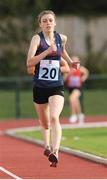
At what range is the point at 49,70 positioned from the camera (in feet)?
38.0

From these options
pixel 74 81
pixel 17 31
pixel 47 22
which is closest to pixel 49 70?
pixel 47 22

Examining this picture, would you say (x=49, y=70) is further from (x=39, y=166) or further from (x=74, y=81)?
(x=74, y=81)

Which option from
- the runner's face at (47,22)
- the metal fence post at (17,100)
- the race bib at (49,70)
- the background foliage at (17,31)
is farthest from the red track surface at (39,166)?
the background foliage at (17,31)

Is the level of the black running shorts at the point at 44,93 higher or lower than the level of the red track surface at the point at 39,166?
higher

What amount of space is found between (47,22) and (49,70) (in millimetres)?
722

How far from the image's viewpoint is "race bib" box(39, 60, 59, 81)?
38.0ft

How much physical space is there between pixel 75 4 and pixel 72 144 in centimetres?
3379

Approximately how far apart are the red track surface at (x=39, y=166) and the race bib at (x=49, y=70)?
1.44 meters

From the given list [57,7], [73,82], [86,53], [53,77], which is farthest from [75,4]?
[53,77]

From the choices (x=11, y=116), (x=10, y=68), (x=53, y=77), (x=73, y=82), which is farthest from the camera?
(x=10, y=68)

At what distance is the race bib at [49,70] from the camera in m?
11.6

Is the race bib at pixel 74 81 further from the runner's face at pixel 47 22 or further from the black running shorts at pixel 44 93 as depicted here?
the runner's face at pixel 47 22

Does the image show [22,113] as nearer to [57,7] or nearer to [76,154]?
[76,154]

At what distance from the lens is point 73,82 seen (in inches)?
988
